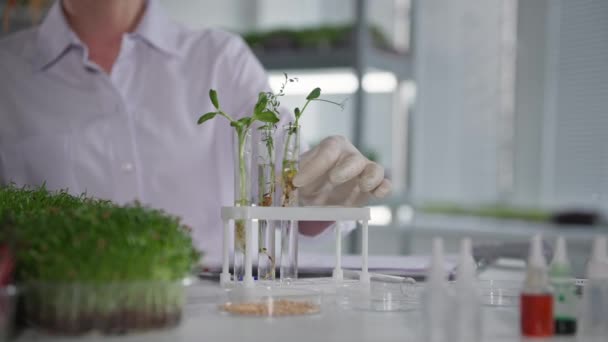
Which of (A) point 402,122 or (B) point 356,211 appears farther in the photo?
(A) point 402,122

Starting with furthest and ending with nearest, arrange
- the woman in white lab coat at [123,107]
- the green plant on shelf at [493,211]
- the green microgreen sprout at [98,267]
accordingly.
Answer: the green plant on shelf at [493,211] < the woman in white lab coat at [123,107] < the green microgreen sprout at [98,267]

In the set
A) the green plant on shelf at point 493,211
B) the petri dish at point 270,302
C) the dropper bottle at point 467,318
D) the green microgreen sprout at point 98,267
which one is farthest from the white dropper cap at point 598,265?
the green plant on shelf at point 493,211

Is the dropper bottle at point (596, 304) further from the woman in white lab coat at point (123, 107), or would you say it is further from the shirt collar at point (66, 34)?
the shirt collar at point (66, 34)

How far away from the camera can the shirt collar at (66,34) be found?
2098 millimetres

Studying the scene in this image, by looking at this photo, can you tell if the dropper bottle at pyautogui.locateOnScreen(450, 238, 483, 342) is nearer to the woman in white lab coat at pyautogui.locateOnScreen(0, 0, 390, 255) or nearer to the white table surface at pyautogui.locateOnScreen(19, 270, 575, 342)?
the white table surface at pyautogui.locateOnScreen(19, 270, 575, 342)

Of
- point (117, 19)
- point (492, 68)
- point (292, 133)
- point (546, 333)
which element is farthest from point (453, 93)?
point (546, 333)

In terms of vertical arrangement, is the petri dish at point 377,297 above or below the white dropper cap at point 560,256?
below

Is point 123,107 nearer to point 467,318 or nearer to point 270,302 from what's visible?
point 270,302

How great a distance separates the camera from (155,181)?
2146 mm

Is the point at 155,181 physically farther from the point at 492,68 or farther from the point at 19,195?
the point at 492,68

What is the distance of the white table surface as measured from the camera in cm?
81

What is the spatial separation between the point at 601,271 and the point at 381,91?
296 cm

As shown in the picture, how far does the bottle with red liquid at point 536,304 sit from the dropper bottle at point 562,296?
26 mm

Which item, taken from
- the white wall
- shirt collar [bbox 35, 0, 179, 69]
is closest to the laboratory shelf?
the white wall
